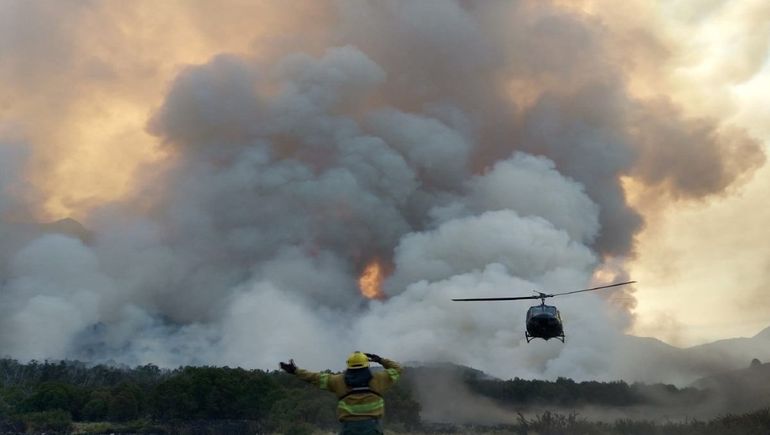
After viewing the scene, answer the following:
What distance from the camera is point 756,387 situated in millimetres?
60875

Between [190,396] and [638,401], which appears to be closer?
[190,396]

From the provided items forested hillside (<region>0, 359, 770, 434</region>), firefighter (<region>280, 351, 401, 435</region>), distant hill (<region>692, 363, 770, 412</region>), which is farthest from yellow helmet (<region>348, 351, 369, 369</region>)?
distant hill (<region>692, 363, 770, 412</region>)

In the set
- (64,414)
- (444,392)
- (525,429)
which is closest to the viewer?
(525,429)


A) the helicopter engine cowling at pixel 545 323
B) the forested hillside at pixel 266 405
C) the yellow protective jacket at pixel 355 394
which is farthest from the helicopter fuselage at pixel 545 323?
the yellow protective jacket at pixel 355 394

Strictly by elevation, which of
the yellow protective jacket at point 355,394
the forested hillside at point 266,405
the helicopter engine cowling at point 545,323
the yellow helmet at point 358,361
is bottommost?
the yellow protective jacket at point 355,394

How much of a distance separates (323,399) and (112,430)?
20.0 m

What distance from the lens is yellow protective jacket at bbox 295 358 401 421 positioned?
36.8ft

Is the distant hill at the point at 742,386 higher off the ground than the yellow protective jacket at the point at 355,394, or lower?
higher

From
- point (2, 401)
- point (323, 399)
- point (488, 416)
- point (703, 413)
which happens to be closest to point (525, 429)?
point (323, 399)

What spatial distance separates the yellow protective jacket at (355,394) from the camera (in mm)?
11211

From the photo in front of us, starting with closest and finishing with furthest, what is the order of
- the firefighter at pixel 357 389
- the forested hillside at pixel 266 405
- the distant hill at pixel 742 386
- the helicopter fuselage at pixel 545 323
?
the firefighter at pixel 357 389 < the helicopter fuselage at pixel 545 323 < the forested hillside at pixel 266 405 < the distant hill at pixel 742 386

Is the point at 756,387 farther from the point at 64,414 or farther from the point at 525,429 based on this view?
the point at 64,414

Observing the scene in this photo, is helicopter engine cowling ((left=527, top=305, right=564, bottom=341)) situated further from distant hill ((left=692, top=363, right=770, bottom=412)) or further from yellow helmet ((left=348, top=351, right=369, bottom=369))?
yellow helmet ((left=348, top=351, right=369, bottom=369))

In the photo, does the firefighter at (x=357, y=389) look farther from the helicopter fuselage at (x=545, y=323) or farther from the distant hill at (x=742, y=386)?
the distant hill at (x=742, y=386)
